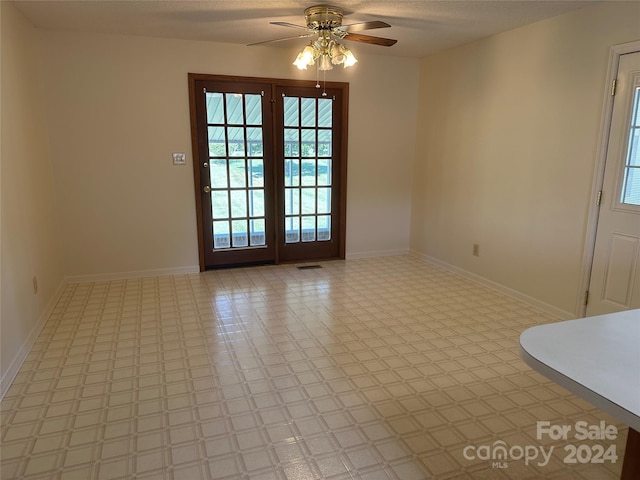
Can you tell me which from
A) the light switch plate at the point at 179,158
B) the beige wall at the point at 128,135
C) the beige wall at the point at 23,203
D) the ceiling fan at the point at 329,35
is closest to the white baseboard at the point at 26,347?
the beige wall at the point at 23,203

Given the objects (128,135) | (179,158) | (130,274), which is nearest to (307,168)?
(179,158)

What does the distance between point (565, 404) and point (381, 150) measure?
11.6ft

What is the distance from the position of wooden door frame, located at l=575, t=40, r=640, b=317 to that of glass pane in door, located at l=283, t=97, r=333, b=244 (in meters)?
2.70

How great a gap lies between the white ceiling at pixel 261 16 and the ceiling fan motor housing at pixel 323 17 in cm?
6

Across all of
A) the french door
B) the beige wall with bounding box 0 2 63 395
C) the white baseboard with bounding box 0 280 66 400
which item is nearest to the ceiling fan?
the french door

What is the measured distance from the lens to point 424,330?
A: 10.5ft

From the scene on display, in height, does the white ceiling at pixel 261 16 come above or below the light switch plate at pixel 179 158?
above

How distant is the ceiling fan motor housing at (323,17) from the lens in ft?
10.2

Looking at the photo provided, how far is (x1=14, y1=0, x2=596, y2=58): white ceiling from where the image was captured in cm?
306

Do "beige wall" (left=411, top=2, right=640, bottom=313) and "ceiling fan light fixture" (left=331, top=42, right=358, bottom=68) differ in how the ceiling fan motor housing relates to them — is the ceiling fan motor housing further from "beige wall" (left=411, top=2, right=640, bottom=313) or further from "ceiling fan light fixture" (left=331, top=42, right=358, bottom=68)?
"beige wall" (left=411, top=2, right=640, bottom=313)

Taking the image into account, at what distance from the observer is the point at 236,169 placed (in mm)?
4566

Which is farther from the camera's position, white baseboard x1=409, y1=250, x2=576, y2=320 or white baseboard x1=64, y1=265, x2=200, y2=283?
white baseboard x1=64, y1=265, x2=200, y2=283

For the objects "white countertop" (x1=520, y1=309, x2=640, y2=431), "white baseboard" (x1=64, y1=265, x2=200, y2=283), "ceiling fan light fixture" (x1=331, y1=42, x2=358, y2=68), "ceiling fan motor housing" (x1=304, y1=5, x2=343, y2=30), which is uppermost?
"ceiling fan motor housing" (x1=304, y1=5, x2=343, y2=30)

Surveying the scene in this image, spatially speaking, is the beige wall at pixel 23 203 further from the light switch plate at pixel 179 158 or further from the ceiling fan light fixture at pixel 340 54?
the ceiling fan light fixture at pixel 340 54
